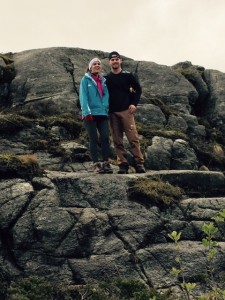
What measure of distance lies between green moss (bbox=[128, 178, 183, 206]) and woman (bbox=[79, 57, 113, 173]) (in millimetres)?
1256

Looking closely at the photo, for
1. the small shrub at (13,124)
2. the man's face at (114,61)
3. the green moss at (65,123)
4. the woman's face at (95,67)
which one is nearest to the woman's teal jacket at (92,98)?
the woman's face at (95,67)

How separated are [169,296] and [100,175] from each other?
15.9 feet

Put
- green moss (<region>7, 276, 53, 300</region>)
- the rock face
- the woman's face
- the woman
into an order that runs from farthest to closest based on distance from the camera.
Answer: the woman's face, the woman, the rock face, green moss (<region>7, 276, 53, 300</region>)

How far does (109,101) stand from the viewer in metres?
15.9

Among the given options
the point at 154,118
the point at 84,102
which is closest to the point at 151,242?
the point at 84,102

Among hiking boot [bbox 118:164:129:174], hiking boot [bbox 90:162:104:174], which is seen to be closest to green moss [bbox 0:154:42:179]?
hiking boot [bbox 90:162:104:174]

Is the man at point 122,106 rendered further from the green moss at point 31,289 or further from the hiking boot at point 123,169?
the green moss at point 31,289

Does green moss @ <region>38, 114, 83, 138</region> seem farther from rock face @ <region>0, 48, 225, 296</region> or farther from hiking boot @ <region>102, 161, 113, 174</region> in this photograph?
hiking boot @ <region>102, 161, 113, 174</region>

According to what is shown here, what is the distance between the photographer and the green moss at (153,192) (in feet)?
44.9

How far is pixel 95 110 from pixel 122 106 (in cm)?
126

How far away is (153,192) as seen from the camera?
13.8m

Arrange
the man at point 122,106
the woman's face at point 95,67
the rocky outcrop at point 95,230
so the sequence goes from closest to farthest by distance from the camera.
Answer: the rocky outcrop at point 95,230 → the woman's face at point 95,67 → the man at point 122,106

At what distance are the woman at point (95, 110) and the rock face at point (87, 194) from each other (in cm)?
78

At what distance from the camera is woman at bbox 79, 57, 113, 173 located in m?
14.7
